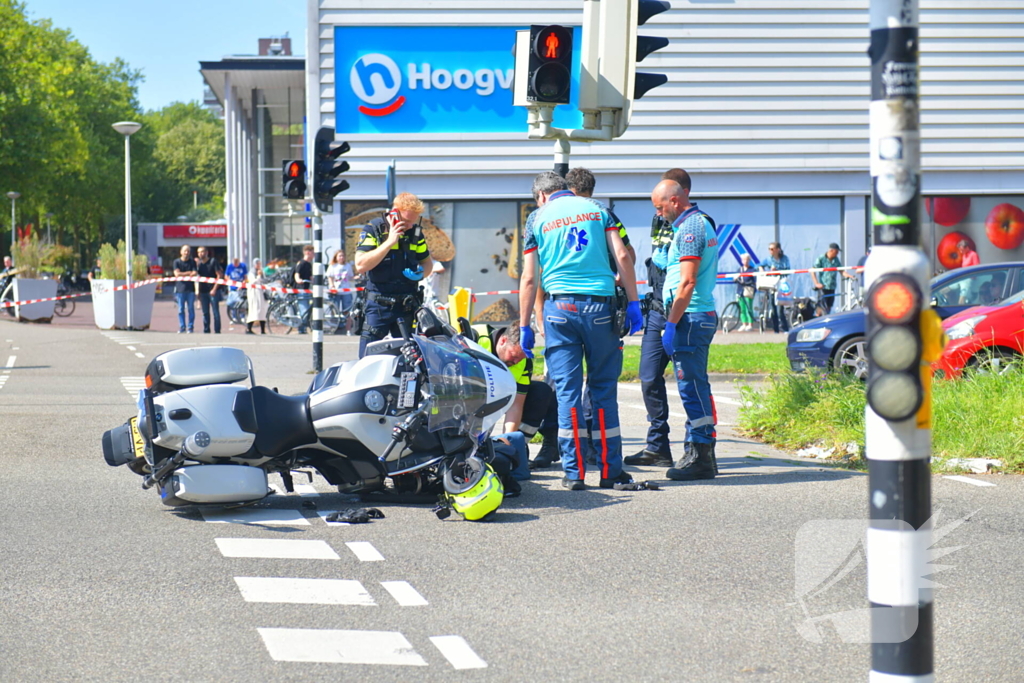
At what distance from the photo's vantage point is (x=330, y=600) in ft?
15.8

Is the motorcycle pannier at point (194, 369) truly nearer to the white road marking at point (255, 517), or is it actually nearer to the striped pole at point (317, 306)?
the white road marking at point (255, 517)

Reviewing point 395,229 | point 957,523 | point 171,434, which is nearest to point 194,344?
point 395,229

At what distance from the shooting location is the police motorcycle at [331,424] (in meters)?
6.32

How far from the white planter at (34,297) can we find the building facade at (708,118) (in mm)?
8137

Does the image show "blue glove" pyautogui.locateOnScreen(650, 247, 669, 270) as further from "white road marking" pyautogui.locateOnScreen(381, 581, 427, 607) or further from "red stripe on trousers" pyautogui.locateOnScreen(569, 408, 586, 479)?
"white road marking" pyautogui.locateOnScreen(381, 581, 427, 607)

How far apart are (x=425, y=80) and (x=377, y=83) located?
0.98 metres

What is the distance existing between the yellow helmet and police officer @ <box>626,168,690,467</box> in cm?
211

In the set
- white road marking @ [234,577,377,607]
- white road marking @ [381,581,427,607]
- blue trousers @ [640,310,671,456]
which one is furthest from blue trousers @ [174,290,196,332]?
white road marking @ [381,581,427,607]

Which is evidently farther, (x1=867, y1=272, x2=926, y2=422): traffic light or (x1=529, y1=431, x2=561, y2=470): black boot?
(x1=529, y1=431, x2=561, y2=470): black boot

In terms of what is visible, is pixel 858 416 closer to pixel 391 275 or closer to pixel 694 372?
pixel 694 372

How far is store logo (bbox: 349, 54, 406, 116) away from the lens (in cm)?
2469

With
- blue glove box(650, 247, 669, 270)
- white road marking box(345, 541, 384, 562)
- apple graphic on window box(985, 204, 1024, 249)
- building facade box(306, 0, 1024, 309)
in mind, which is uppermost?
building facade box(306, 0, 1024, 309)

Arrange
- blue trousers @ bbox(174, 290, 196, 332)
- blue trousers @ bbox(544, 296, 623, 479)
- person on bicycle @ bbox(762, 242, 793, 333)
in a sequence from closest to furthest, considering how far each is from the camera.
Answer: blue trousers @ bbox(544, 296, 623, 479) < person on bicycle @ bbox(762, 242, 793, 333) < blue trousers @ bbox(174, 290, 196, 332)

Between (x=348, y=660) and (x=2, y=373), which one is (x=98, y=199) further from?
(x=348, y=660)
